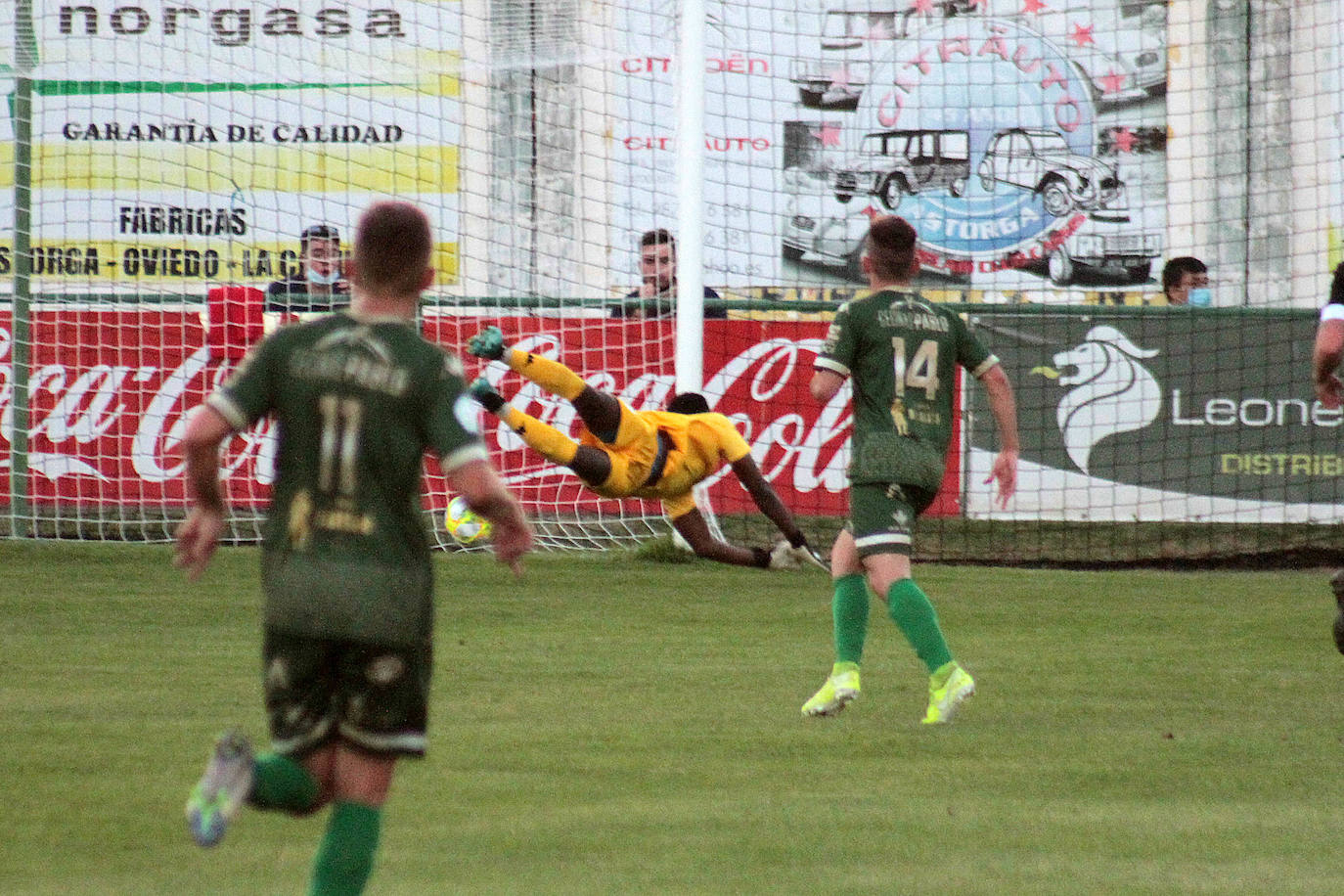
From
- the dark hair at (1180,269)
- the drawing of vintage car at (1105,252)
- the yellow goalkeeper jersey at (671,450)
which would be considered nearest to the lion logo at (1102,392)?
the dark hair at (1180,269)

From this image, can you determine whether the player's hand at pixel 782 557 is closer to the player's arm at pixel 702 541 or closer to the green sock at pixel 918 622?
the player's arm at pixel 702 541

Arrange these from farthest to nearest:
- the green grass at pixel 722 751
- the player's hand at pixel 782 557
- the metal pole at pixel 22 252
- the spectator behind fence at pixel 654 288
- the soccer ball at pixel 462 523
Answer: the spectator behind fence at pixel 654 288, the metal pole at pixel 22 252, the soccer ball at pixel 462 523, the player's hand at pixel 782 557, the green grass at pixel 722 751

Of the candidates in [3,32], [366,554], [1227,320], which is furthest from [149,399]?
[366,554]

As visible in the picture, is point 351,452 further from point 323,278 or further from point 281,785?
point 323,278

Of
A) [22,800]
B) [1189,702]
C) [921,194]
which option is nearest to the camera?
[22,800]

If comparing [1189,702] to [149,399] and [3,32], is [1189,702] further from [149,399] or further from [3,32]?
[3,32]

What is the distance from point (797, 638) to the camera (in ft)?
26.5

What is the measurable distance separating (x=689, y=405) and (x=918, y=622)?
405cm

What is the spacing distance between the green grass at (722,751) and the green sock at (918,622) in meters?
0.27

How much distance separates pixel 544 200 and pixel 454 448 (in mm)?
9655

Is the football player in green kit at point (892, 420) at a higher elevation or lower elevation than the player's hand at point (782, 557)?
higher

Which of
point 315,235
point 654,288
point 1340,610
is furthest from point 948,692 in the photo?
point 315,235

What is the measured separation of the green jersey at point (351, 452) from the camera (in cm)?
330

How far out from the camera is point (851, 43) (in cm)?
1875
